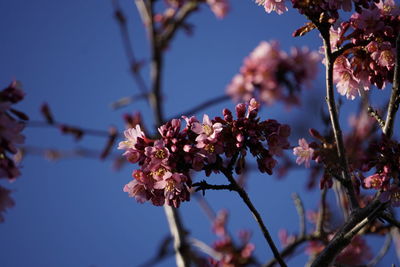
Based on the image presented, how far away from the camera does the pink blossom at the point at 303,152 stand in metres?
2.68

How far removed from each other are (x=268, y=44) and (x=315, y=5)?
217 inches

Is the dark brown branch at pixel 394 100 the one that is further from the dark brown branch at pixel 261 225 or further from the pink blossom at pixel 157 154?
the pink blossom at pixel 157 154

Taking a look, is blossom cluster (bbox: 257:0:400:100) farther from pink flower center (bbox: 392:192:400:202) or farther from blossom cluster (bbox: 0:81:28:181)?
blossom cluster (bbox: 0:81:28:181)

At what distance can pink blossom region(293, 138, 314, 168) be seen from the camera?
8.79 ft

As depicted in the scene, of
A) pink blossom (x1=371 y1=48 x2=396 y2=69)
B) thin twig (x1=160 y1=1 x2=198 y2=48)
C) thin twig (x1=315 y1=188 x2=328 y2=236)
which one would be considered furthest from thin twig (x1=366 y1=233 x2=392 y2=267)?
thin twig (x1=160 y1=1 x2=198 y2=48)

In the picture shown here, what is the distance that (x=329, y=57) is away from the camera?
2260 millimetres

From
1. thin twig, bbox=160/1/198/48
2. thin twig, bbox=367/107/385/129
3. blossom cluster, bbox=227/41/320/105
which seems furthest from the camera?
blossom cluster, bbox=227/41/320/105

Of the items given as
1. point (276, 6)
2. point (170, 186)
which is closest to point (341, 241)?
point (170, 186)

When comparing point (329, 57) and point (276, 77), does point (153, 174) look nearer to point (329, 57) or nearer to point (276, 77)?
point (329, 57)

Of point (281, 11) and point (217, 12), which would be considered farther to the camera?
point (217, 12)

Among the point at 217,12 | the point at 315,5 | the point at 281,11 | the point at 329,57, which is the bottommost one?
the point at 329,57

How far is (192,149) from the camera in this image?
2.17 m

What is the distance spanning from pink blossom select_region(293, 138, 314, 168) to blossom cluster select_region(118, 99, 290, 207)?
38 centimetres

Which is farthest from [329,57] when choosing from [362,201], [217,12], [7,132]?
[217,12]
